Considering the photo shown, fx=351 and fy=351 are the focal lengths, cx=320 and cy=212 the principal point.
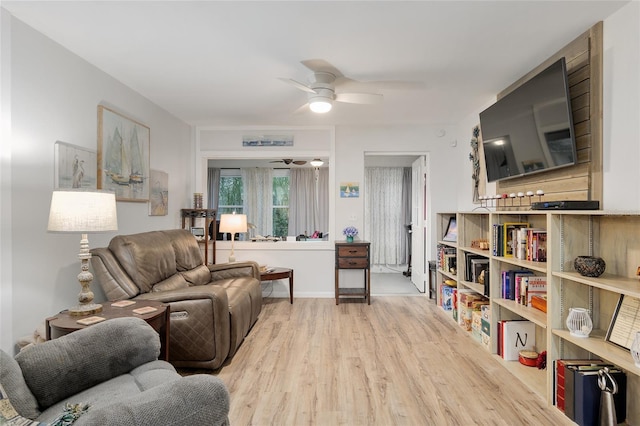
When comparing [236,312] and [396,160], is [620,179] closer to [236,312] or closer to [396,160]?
[236,312]

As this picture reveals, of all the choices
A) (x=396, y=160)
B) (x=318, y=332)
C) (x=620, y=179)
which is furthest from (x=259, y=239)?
(x=620, y=179)

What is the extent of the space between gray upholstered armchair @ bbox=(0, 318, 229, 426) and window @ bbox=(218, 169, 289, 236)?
5.92 m

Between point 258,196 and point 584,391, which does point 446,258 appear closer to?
point 584,391

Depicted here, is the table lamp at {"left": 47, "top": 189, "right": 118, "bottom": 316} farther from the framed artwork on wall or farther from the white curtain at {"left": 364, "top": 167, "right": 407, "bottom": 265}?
the white curtain at {"left": 364, "top": 167, "right": 407, "bottom": 265}

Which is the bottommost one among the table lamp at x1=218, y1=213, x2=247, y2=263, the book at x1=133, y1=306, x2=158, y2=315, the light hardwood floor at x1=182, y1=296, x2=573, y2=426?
the light hardwood floor at x1=182, y1=296, x2=573, y2=426

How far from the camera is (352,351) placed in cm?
308

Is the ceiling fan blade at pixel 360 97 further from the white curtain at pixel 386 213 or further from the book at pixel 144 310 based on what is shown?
the white curtain at pixel 386 213

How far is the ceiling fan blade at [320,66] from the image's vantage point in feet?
9.41

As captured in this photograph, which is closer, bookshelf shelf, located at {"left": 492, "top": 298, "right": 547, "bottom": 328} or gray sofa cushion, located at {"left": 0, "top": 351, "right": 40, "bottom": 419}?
gray sofa cushion, located at {"left": 0, "top": 351, "right": 40, "bottom": 419}

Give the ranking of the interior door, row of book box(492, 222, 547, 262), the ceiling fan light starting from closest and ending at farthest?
1. row of book box(492, 222, 547, 262)
2. the ceiling fan light
3. the interior door

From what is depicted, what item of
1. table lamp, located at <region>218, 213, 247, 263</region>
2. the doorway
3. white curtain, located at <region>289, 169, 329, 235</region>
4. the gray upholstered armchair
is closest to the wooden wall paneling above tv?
the gray upholstered armchair

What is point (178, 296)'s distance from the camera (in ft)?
8.34

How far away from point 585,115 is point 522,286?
4.39 feet

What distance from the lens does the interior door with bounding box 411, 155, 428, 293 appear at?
5.23 meters
